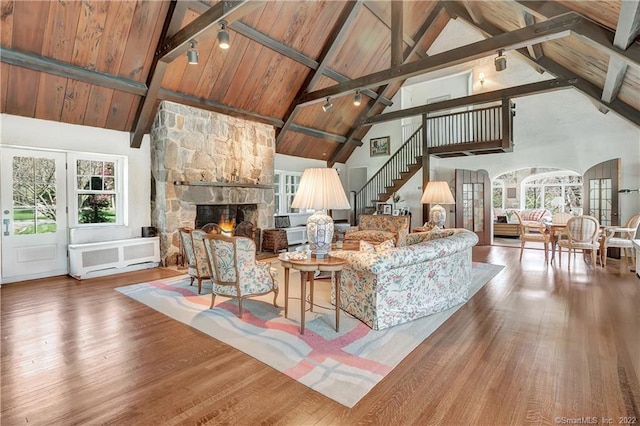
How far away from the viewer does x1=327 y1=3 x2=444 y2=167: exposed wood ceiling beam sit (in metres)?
8.38

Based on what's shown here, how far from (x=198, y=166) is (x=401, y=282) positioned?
4900 mm

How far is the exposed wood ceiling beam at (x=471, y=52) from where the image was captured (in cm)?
420

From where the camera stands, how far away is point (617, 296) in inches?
161

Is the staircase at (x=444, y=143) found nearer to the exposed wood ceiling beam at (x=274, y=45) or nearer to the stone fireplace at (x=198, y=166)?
the exposed wood ceiling beam at (x=274, y=45)

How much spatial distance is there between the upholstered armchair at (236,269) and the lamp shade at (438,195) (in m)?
3.75

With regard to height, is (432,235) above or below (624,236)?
above

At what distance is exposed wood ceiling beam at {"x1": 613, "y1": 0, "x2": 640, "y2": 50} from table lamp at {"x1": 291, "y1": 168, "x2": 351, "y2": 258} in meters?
3.04

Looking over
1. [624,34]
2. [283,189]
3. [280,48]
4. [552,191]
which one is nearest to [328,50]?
[280,48]

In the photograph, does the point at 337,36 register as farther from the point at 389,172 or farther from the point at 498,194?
the point at 498,194

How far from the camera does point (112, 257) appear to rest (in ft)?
17.8

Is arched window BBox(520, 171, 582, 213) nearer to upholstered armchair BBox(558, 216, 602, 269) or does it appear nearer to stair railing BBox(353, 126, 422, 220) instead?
stair railing BBox(353, 126, 422, 220)

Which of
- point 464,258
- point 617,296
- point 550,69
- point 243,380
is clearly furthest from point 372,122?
point 243,380

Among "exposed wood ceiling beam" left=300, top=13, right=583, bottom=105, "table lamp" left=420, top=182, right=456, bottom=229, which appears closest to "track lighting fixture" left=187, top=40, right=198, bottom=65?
"exposed wood ceiling beam" left=300, top=13, right=583, bottom=105

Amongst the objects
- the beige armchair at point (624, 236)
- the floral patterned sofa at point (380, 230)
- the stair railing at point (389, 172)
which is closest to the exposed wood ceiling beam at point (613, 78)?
the beige armchair at point (624, 236)
